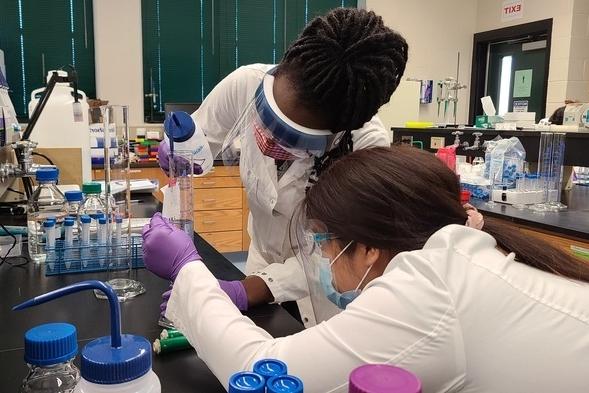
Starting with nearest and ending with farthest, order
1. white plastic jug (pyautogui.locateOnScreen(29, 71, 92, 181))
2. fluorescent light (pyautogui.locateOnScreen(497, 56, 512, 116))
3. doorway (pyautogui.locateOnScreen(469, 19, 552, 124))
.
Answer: white plastic jug (pyautogui.locateOnScreen(29, 71, 92, 181)) → doorway (pyautogui.locateOnScreen(469, 19, 552, 124)) → fluorescent light (pyautogui.locateOnScreen(497, 56, 512, 116))

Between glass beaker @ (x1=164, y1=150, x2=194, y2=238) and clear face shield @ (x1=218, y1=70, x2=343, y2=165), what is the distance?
19cm

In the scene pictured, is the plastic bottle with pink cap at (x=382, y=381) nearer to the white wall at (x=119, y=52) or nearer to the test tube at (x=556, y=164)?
the test tube at (x=556, y=164)

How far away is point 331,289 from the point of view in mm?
949

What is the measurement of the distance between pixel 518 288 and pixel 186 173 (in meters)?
0.79

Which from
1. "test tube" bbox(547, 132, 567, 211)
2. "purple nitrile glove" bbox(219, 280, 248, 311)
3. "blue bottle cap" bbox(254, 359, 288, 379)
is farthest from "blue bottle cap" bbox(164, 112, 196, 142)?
"test tube" bbox(547, 132, 567, 211)

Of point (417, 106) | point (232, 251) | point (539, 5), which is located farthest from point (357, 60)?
point (539, 5)

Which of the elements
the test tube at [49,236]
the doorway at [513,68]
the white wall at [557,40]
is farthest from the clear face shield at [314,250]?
the doorway at [513,68]

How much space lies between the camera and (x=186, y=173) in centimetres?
124

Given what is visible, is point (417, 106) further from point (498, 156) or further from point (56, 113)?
point (56, 113)

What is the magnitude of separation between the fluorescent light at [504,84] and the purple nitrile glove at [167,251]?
4.86 meters

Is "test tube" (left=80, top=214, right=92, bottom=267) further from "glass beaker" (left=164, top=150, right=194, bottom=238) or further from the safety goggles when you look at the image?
the safety goggles

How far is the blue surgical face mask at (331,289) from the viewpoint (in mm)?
914

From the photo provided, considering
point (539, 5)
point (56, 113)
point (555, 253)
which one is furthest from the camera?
point (539, 5)

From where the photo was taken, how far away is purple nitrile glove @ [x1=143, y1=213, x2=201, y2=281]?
3.23 feet
